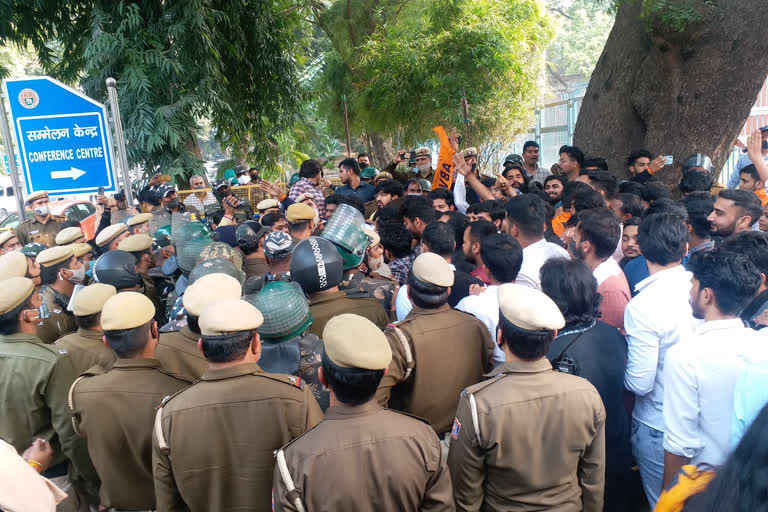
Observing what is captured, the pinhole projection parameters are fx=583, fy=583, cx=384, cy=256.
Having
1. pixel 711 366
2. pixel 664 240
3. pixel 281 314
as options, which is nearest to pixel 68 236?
pixel 281 314

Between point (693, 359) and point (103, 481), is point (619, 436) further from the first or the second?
point (103, 481)

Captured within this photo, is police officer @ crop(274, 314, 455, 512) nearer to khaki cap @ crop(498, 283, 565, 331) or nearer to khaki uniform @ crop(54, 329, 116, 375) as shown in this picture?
khaki cap @ crop(498, 283, 565, 331)

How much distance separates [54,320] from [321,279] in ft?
6.65

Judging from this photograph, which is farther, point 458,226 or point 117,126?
point 117,126

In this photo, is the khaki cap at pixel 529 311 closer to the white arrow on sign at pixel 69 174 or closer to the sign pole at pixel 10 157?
the white arrow on sign at pixel 69 174

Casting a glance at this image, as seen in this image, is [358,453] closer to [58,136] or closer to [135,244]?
[135,244]

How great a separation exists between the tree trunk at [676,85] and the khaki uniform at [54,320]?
6.49 metres

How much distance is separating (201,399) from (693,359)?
1.84 metres

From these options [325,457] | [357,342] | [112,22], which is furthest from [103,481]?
[112,22]

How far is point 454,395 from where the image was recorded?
2807mm

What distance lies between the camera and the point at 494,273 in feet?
10.5

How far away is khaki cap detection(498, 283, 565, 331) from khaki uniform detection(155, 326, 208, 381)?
1.53 meters

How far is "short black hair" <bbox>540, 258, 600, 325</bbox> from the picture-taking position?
8.49ft

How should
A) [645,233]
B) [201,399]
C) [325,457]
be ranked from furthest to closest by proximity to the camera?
[645,233], [201,399], [325,457]
